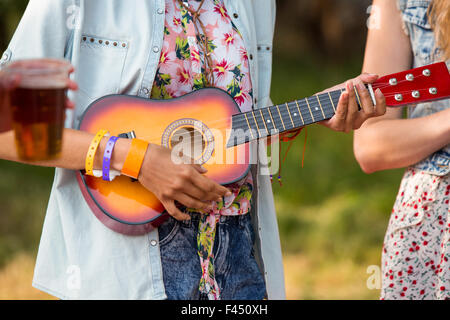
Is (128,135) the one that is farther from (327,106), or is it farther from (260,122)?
(327,106)

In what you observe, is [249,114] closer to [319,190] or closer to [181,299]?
[181,299]

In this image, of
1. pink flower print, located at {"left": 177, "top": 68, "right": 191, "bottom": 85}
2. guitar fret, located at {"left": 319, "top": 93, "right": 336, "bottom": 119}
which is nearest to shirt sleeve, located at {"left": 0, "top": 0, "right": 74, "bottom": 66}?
pink flower print, located at {"left": 177, "top": 68, "right": 191, "bottom": 85}

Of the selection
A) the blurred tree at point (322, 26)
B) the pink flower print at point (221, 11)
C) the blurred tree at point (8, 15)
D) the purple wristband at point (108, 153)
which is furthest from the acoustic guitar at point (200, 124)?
the blurred tree at point (322, 26)

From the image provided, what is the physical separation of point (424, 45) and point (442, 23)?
0.09 m

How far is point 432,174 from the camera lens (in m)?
1.93

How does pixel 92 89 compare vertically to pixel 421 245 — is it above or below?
above

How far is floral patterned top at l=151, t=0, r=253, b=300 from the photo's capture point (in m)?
1.73

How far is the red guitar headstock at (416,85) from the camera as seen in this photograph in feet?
5.87

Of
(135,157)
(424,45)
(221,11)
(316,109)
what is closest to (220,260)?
(135,157)

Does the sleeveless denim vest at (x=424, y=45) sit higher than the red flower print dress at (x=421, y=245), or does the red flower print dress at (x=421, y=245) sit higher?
the sleeveless denim vest at (x=424, y=45)

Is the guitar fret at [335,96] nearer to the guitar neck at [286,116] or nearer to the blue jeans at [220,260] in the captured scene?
the guitar neck at [286,116]

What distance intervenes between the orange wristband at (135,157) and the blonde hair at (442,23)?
1.04 m

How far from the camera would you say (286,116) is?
1.81m
